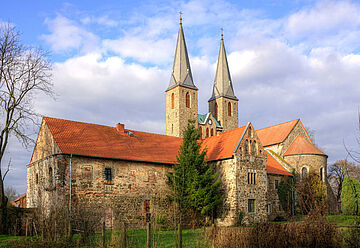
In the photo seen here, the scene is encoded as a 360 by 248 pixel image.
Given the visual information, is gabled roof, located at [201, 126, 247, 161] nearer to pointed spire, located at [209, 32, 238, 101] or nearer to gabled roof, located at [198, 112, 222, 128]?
gabled roof, located at [198, 112, 222, 128]

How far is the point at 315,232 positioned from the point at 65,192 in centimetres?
1928

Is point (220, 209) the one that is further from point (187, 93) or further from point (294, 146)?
point (187, 93)

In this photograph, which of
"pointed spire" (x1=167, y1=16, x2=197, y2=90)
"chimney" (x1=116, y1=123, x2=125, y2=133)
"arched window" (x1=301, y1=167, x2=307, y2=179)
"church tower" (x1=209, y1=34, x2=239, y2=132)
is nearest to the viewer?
"chimney" (x1=116, y1=123, x2=125, y2=133)

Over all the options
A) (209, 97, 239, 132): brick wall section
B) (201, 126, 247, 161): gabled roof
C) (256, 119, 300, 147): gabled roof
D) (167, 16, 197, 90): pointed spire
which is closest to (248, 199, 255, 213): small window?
(201, 126, 247, 161): gabled roof

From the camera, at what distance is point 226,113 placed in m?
74.6

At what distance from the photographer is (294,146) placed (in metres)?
45.2

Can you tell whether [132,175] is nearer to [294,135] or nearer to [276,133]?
[276,133]

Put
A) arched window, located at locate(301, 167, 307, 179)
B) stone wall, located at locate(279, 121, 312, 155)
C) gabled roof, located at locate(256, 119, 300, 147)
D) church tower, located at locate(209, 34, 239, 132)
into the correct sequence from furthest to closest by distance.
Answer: church tower, located at locate(209, 34, 239, 132)
gabled roof, located at locate(256, 119, 300, 147)
stone wall, located at locate(279, 121, 312, 155)
arched window, located at locate(301, 167, 307, 179)

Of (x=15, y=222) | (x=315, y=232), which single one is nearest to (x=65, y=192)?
(x=15, y=222)

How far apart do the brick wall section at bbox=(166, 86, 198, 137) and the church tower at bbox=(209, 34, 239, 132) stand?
783cm

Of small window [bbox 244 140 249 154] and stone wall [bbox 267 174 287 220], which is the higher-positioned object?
small window [bbox 244 140 249 154]

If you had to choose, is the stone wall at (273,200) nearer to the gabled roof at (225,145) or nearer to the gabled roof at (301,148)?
the gabled roof at (301,148)

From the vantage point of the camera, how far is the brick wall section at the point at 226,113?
73.8 m

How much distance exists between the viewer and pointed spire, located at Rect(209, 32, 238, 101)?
7549 cm
